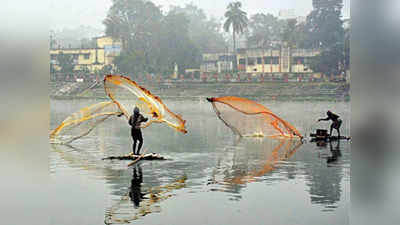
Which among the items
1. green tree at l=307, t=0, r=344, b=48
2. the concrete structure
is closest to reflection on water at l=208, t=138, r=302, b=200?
the concrete structure

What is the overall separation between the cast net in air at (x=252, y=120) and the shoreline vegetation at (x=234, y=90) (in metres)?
9.97

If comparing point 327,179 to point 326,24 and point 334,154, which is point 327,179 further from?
point 326,24

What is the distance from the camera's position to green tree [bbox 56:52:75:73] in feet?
146

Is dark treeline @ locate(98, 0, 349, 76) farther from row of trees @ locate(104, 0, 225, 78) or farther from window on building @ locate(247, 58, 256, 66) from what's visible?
window on building @ locate(247, 58, 256, 66)

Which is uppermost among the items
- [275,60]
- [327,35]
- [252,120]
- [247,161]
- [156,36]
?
[156,36]

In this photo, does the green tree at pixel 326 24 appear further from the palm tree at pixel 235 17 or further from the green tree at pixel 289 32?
the palm tree at pixel 235 17

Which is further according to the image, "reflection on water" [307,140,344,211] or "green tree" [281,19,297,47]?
"green tree" [281,19,297,47]

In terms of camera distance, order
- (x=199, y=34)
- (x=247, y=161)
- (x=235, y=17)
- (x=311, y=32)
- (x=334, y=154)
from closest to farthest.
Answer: (x=247, y=161), (x=334, y=154), (x=311, y=32), (x=235, y=17), (x=199, y=34)

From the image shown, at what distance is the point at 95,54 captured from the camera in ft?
153

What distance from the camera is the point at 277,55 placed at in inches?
1706

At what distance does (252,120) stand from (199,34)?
959 inches

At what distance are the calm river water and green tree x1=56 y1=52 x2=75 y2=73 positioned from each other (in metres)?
29.7

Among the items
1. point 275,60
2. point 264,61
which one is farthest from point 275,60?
point 264,61
